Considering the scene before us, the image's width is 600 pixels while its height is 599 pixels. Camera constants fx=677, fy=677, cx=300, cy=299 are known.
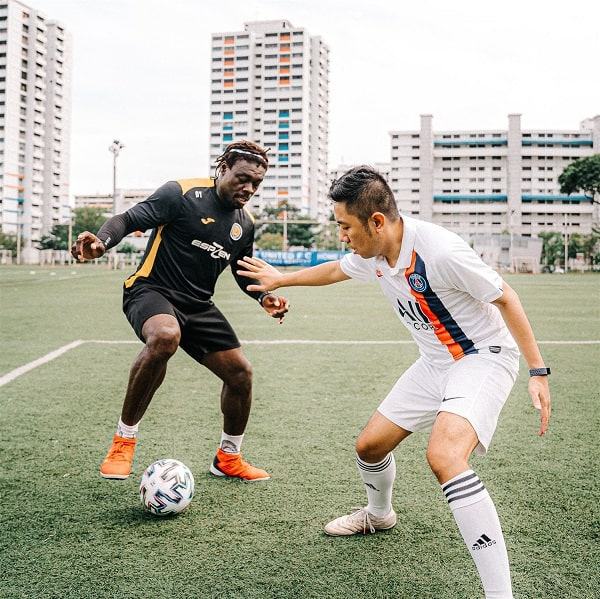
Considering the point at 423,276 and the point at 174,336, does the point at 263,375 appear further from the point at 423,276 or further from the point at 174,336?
the point at 423,276

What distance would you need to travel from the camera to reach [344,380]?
26.3 ft

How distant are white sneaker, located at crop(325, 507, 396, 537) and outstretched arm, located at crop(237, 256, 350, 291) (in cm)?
126

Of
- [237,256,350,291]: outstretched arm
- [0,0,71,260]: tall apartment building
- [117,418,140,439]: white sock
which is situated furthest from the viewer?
[0,0,71,260]: tall apartment building

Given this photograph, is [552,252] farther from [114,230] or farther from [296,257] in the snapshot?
[114,230]

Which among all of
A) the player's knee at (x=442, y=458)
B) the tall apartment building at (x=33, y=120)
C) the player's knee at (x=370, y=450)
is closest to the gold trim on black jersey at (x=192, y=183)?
the player's knee at (x=370, y=450)

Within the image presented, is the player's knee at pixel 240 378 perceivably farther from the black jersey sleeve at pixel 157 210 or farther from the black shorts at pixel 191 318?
the black jersey sleeve at pixel 157 210

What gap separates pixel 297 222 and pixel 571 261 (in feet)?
127

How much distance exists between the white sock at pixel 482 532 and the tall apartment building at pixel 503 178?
376 feet

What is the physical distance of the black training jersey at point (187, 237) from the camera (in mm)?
4512

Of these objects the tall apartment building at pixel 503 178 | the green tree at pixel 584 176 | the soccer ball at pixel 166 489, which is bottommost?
the soccer ball at pixel 166 489

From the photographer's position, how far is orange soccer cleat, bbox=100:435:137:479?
4026 millimetres

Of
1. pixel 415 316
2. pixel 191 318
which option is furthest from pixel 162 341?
pixel 415 316

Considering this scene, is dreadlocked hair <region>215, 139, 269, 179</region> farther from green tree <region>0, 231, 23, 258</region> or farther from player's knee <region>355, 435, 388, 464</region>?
green tree <region>0, 231, 23, 258</region>

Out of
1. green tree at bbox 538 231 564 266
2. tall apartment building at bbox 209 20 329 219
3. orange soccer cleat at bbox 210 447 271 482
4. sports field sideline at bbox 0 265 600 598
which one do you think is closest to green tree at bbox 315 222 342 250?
green tree at bbox 538 231 564 266
